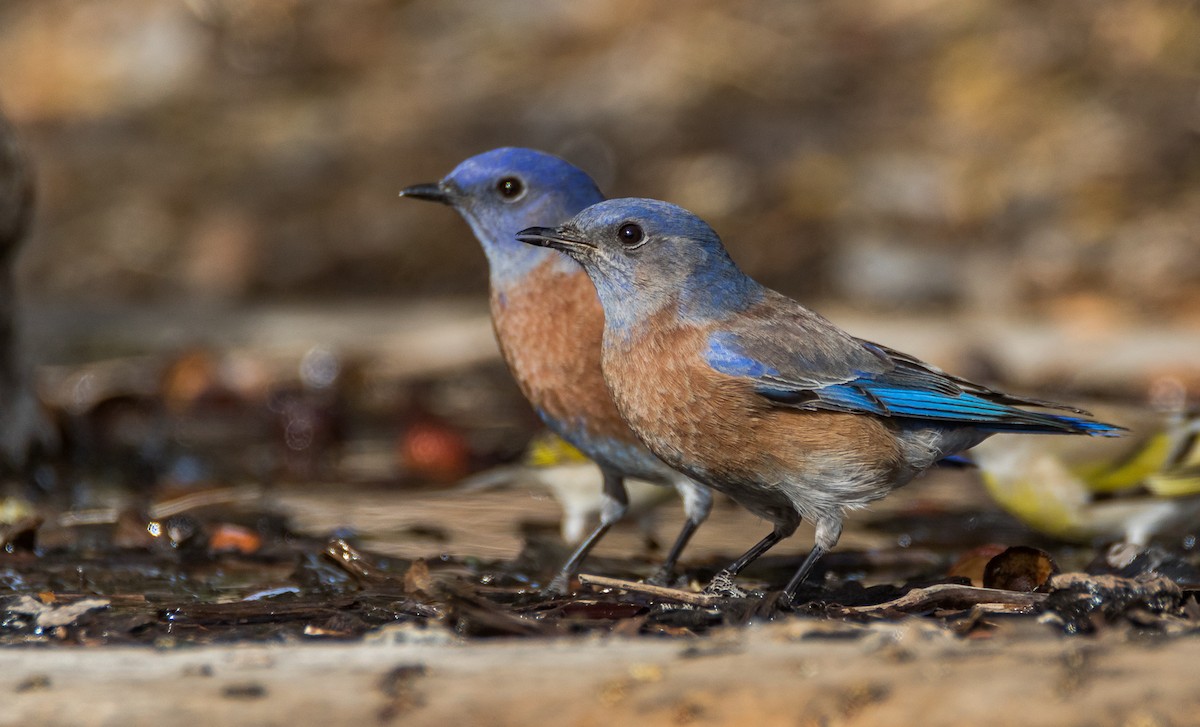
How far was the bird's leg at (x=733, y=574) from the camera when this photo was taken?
12.4 feet

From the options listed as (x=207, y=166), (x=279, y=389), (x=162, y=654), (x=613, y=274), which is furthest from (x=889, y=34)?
(x=162, y=654)

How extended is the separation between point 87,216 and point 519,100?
330 cm

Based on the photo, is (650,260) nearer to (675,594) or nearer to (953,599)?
(675,594)

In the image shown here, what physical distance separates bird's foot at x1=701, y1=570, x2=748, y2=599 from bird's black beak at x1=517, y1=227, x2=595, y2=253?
0.99m

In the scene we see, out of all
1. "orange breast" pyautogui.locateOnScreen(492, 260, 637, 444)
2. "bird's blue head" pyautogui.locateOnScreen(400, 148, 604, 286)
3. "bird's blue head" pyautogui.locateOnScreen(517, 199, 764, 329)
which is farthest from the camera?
"bird's blue head" pyautogui.locateOnScreen(400, 148, 604, 286)

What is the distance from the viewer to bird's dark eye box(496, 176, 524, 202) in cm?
498

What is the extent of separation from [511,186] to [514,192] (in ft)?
0.07

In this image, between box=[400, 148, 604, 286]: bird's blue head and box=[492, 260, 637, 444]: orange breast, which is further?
box=[400, 148, 604, 286]: bird's blue head

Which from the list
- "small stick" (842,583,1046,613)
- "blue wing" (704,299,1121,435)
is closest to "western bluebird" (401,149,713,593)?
"blue wing" (704,299,1121,435)

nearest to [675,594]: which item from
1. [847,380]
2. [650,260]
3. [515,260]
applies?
[847,380]

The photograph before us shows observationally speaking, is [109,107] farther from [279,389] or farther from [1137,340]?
[1137,340]

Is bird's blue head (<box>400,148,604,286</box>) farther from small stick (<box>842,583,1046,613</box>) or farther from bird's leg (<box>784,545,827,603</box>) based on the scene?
small stick (<box>842,583,1046,613</box>)

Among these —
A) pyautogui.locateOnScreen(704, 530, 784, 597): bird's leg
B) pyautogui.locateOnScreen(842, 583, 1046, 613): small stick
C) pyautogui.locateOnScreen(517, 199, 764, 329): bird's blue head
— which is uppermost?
pyautogui.locateOnScreen(517, 199, 764, 329): bird's blue head

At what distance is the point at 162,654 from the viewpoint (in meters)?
2.88
